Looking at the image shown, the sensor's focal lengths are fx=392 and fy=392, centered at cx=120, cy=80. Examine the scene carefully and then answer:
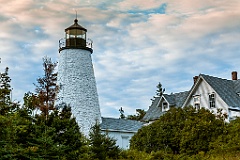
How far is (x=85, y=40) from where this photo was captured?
3781cm

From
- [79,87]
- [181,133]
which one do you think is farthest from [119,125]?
[181,133]

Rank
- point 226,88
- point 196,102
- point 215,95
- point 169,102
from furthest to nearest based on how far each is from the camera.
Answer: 1. point 169,102
2. point 196,102
3. point 226,88
4. point 215,95

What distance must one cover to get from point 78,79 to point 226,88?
13898mm

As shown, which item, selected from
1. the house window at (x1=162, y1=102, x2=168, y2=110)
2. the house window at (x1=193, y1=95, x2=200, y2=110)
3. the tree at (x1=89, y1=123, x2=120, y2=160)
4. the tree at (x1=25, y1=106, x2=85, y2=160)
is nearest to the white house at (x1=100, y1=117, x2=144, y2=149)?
the house window at (x1=162, y1=102, x2=168, y2=110)

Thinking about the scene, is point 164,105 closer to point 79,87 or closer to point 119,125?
point 119,125

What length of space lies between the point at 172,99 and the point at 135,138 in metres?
16.6

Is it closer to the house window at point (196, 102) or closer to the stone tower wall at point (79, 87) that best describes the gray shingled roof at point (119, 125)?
the stone tower wall at point (79, 87)

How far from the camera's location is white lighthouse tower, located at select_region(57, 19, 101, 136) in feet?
117

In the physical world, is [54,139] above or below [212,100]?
below

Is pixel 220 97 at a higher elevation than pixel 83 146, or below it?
higher

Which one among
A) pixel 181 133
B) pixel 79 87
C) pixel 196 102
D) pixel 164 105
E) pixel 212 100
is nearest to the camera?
pixel 181 133

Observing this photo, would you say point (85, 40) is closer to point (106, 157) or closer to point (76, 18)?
point (76, 18)

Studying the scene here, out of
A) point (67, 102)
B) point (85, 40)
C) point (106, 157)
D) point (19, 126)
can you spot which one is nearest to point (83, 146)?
point (106, 157)

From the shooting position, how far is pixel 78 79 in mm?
36188
